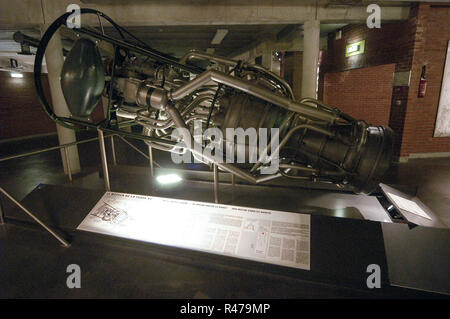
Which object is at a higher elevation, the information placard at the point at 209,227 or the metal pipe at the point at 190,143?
the metal pipe at the point at 190,143

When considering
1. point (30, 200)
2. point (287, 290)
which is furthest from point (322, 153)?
point (30, 200)

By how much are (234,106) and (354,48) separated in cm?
741

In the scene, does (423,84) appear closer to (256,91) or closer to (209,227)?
(256,91)

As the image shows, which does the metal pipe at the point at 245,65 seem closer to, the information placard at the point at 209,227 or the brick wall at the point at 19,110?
the information placard at the point at 209,227

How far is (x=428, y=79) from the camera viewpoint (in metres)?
5.75

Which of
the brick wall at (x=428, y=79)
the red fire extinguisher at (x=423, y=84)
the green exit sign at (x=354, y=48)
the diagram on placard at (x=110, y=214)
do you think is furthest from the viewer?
the green exit sign at (x=354, y=48)

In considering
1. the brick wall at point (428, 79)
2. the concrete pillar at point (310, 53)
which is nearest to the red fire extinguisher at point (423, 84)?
the brick wall at point (428, 79)

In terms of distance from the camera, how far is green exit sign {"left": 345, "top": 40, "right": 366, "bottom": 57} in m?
7.07

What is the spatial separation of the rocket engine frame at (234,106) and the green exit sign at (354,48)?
6677 millimetres

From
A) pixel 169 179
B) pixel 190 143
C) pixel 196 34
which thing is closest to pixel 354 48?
pixel 196 34

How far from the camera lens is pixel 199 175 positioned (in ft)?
10.7

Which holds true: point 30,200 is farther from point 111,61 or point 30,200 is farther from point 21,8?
point 21,8

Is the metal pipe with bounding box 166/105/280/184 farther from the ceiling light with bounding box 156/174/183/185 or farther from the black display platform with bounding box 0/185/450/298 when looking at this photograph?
the ceiling light with bounding box 156/174/183/185

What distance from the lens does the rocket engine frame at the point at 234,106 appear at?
152 centimetres
